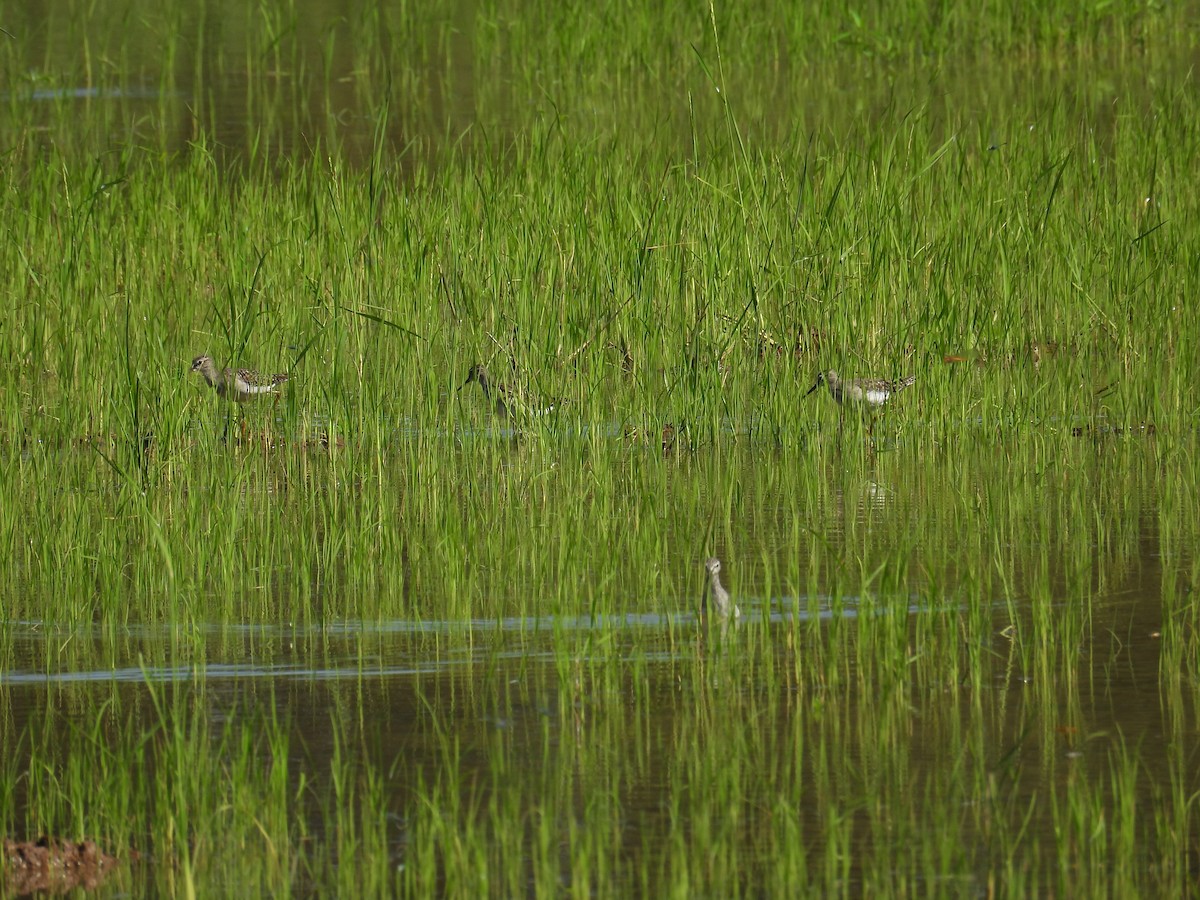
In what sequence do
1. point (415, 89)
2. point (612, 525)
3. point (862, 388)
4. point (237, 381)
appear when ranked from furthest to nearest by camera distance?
point (415, 89), point (237, 381), point (862, 388), point (612, 525)

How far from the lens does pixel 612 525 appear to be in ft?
21.4

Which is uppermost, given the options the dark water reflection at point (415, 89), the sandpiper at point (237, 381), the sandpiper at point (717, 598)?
the dark water reflection at point (415, 89)

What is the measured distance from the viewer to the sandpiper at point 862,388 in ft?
25.6

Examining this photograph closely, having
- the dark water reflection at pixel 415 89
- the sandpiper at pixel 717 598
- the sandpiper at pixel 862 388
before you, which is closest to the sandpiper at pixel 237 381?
the sandpiper at pixel 862 388

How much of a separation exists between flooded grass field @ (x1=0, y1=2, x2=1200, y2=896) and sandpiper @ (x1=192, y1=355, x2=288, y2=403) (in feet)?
0.09

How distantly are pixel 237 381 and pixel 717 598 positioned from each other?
3.03 metres

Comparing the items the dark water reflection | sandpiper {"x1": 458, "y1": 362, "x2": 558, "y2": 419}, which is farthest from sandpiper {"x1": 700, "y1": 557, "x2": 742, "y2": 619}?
the dark water reflection

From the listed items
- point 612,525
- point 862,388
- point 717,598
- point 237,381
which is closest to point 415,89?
point 237,381

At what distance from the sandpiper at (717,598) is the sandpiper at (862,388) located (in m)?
2.22

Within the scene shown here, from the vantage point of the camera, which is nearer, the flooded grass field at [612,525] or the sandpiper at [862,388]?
the flooded grass field at [612,525]

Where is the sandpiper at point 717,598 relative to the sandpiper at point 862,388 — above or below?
below

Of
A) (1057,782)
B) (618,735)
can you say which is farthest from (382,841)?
(1057,782)

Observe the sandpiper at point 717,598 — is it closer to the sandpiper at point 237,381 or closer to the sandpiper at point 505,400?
the sandpiper at point 505,400

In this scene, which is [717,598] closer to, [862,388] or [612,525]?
[612,525]
